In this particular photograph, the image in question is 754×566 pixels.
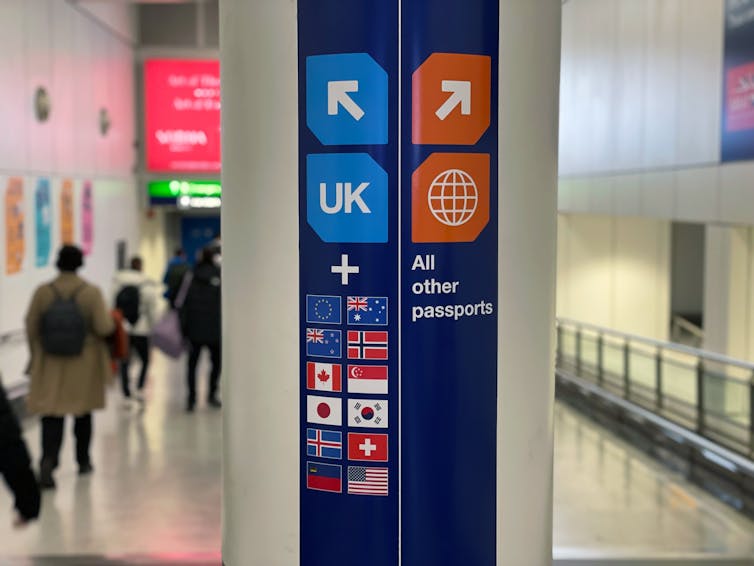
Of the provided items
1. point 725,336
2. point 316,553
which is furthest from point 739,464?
point 316,553

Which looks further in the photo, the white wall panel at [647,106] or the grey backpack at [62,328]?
the white wall panel at [647,106]

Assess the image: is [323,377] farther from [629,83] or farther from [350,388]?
[629,83]

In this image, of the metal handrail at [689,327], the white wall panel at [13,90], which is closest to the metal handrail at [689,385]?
the white wall panel at [13,90]

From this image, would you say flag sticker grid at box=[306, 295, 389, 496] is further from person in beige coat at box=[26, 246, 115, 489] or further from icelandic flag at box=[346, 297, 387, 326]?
person in beige coat at box=[26, 246, 115, 489]

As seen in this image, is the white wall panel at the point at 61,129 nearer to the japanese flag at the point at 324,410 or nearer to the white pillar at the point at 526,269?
the japanese flag at the point at 324,410

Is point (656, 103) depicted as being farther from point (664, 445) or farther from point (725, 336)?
point (664, 445)

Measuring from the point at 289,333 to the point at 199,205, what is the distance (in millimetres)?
15925

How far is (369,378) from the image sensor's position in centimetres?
284

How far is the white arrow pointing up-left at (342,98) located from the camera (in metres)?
2.76

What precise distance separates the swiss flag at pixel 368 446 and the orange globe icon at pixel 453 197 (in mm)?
631

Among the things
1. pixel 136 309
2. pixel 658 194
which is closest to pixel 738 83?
pixel 658 194

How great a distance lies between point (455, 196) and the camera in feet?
9.27

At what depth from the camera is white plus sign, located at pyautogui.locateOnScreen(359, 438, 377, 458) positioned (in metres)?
2.88

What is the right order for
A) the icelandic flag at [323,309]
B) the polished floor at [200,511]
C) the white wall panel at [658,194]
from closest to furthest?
the icelandic flag at [323,309], the polished floor at [200,511], the white wall panel at [658,194]
